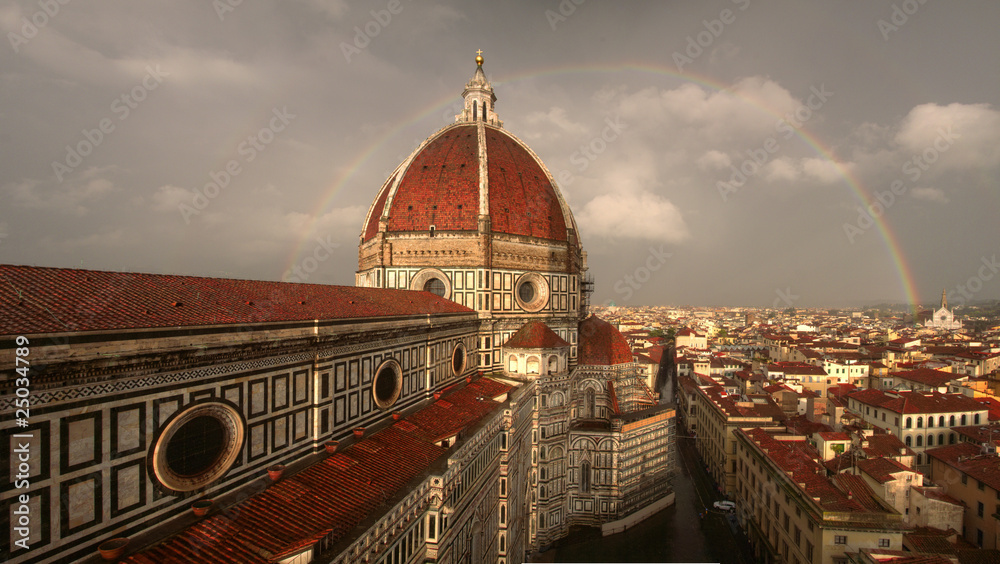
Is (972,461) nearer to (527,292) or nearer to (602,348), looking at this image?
(602,348)

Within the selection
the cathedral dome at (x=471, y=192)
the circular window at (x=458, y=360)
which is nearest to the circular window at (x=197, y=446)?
the circular window at (x=458, y=360)

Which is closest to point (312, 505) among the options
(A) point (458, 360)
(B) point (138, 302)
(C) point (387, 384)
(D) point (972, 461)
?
(B) point (138, 302)

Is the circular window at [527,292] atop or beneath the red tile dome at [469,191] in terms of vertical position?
beneath

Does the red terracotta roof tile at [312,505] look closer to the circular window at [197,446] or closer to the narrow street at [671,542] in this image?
the circular window at [197,446]

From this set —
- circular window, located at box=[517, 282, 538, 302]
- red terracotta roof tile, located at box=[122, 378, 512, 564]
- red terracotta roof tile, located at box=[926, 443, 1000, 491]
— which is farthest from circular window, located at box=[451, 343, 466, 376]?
red terracotta roof tile, located at box=[926, 443, 1000, 491]

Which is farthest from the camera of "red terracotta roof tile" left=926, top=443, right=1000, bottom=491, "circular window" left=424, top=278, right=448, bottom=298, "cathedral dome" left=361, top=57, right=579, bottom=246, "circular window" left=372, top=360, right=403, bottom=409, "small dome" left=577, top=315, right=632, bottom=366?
"small dome" left=577, top=315, right=632, bottom=366

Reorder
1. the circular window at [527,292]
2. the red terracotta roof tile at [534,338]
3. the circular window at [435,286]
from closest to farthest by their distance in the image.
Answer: the red terracotta roof tile at [534,338]
the circular window at [435,286]
the circular window at [527,292]

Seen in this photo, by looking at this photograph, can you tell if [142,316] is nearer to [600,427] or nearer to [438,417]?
[438,417]

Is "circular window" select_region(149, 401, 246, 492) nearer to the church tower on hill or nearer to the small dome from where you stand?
the church tower on hill
